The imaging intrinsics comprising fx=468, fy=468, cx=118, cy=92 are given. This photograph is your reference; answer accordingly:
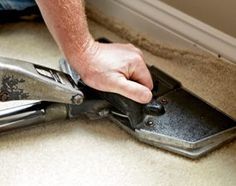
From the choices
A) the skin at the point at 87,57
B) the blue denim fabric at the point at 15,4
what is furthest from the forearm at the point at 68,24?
the blue denim fabric at the point at 15,4

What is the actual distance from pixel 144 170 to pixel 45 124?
0.24 m

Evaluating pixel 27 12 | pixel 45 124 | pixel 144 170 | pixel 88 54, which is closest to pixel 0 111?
pixel 45 124

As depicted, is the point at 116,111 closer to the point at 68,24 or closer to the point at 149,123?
the point at 149,123

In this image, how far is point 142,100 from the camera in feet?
3.08

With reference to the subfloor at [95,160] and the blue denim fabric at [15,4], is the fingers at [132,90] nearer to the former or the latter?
the subfloor at [95,160]

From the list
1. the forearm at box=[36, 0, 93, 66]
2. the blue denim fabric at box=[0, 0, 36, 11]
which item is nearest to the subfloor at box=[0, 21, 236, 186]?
the forearm at box=[36, 0, 93, 66]

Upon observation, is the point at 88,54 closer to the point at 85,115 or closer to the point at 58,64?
the point at 85,115

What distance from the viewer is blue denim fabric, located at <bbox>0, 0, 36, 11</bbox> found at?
1.30 metres

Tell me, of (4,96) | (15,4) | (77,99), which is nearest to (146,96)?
(77,99)

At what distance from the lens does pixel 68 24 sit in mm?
914

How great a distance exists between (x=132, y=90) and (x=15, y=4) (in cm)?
55

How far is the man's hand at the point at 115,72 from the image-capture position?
3.03 feet

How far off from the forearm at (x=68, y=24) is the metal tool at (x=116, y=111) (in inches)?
2.8

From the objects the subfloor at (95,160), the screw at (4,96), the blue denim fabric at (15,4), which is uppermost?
the screw at (4,96)
